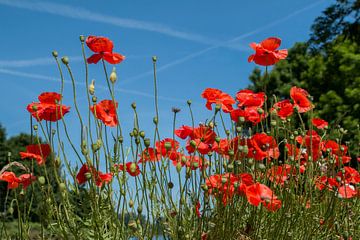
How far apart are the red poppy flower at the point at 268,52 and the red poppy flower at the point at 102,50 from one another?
3.10 feet

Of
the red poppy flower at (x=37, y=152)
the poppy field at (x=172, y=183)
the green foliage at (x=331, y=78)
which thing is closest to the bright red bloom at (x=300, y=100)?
the poppy field at (x=172, y=183)

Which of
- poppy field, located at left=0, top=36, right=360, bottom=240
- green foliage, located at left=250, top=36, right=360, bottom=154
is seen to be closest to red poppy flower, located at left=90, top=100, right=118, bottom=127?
poppy field, located at left=0, top=36, right=360, bottom=240

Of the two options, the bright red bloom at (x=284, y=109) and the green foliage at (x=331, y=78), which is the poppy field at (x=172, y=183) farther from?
the green foliage at (x=331, y=78)

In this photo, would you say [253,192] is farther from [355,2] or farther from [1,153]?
[1,153]

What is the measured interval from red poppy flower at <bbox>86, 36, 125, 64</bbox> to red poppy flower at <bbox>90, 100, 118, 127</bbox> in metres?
0.25

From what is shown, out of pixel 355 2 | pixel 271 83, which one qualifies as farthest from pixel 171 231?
pixel 271 83

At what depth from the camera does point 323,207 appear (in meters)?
4.55

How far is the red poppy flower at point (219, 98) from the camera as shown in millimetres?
3371

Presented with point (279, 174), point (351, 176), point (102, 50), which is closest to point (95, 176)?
point (102, 50)

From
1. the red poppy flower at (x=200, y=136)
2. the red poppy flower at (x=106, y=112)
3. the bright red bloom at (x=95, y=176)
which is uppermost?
the red poppy flower at (x=106, y=112)

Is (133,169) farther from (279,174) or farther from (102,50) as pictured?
(279,174)

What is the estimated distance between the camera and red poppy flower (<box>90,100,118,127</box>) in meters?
3.00

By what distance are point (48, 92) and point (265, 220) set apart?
1.60m

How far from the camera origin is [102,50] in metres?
3.01
